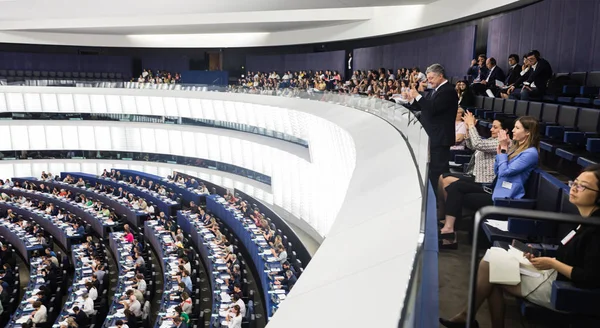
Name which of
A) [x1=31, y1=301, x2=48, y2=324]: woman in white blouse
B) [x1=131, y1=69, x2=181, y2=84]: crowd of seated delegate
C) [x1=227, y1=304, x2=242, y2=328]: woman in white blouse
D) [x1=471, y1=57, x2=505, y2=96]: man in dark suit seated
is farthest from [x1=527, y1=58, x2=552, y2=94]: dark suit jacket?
[x1=131, y1=69, x2=181, y2=84]: crowd of seated delegate

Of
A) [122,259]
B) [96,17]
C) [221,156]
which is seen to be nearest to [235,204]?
[122,259]

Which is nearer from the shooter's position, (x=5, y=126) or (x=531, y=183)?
(x=531, y=183)

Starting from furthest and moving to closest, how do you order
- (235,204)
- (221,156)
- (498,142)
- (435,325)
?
(221,156), (235,204), (498,142), (435,325)

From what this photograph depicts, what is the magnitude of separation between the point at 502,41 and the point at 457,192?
937cm

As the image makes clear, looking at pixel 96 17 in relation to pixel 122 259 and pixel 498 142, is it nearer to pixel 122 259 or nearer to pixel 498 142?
pixel 122 259

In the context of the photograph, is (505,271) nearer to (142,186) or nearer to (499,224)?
(499,224)

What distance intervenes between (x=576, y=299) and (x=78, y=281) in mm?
9721

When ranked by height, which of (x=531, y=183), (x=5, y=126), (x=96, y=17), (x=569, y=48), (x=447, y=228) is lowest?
(x=5, y=126)

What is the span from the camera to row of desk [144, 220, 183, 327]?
26.8 ft

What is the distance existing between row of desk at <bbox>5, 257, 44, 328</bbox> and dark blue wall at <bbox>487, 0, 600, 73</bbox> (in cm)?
1005

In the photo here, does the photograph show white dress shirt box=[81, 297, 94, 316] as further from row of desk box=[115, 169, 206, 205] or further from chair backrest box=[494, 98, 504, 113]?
chair backrest box=[494, 98, 504, 113]

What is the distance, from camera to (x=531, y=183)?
3469 mm

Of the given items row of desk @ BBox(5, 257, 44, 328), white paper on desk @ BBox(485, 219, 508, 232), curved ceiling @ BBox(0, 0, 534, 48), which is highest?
curved ceiling @ BBox(0, 0, 534, 48)

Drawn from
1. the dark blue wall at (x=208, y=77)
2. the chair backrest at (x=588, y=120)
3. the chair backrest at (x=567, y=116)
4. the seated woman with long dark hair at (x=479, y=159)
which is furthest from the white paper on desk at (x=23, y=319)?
the dark blue wall at (x=208, y=77)
